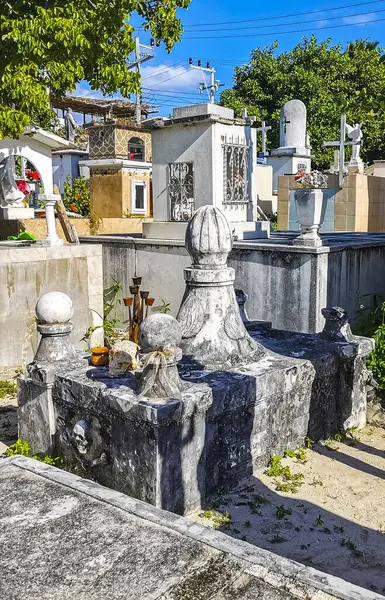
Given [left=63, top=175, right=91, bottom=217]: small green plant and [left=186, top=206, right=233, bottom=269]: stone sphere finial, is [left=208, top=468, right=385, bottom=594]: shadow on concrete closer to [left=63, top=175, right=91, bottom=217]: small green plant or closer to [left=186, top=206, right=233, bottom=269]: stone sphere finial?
[left=186, top=206, right=233, bottom=269]: stone sphere finial

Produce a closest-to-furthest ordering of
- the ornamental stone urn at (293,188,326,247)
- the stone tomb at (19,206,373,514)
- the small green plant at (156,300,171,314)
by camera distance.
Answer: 1. the stone tomb at (19,206,373,514)
2. the ornamental stone urn at (293,188,326,247)
3. the small green plant at (156,300,171,314)

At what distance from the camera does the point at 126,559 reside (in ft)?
7.80

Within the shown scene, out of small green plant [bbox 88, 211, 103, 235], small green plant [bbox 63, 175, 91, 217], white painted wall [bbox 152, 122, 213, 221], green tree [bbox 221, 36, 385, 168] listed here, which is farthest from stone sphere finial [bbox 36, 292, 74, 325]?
green tree [bbox 221, 36, 385, 168]

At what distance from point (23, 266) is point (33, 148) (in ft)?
9.74

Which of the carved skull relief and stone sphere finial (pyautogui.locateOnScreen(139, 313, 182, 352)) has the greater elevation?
stone sphere finial (pyautogui.locateOnScreen(139, 313, 182, 352))

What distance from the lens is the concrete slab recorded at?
2.15 m

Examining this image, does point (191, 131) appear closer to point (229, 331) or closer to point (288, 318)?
point (288, 318)

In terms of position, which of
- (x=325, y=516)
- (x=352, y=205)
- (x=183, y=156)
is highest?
(x=183, y=156)

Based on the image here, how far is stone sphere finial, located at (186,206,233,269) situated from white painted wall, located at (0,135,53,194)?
19.5 feet

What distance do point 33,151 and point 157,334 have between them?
24.5ft

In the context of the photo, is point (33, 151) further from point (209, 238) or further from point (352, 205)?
point (352, 205)

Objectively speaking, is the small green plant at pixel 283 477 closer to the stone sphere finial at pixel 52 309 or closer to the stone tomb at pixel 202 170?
the stone sphere finial at pixel 52 309

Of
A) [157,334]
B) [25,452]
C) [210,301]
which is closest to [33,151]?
[210,301]

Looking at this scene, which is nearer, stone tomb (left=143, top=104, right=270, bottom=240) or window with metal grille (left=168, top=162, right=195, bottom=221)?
stone tomb (left=143, top=104, right=270, bottom=240)
